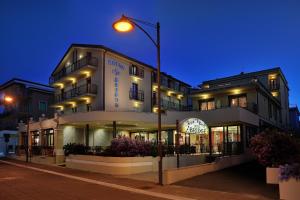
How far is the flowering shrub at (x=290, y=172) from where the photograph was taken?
11.1 metres

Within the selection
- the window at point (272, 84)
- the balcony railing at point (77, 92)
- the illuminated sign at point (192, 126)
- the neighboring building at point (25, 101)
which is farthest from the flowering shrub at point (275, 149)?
the neighboring building at point (25, 101)

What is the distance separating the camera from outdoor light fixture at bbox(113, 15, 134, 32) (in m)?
13.2

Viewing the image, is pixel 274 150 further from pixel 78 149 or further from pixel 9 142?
pixel 9 142

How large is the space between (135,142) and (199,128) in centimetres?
491

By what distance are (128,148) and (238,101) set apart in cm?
1564

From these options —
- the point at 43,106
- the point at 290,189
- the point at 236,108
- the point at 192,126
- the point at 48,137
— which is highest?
the point at 43,106

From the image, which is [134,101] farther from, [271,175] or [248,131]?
[271,175]

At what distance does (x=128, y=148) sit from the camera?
2156cm

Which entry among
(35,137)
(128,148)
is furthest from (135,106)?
(128,148)

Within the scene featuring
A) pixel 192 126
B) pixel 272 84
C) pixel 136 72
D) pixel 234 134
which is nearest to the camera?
pixel 192 126

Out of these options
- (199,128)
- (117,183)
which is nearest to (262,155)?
(117,183)

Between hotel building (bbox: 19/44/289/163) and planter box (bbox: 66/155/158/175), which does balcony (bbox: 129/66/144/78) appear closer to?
hotel building (bbox: 19/44/289/163)

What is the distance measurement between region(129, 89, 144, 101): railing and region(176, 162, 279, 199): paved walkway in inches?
841

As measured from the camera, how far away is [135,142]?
21844mm
